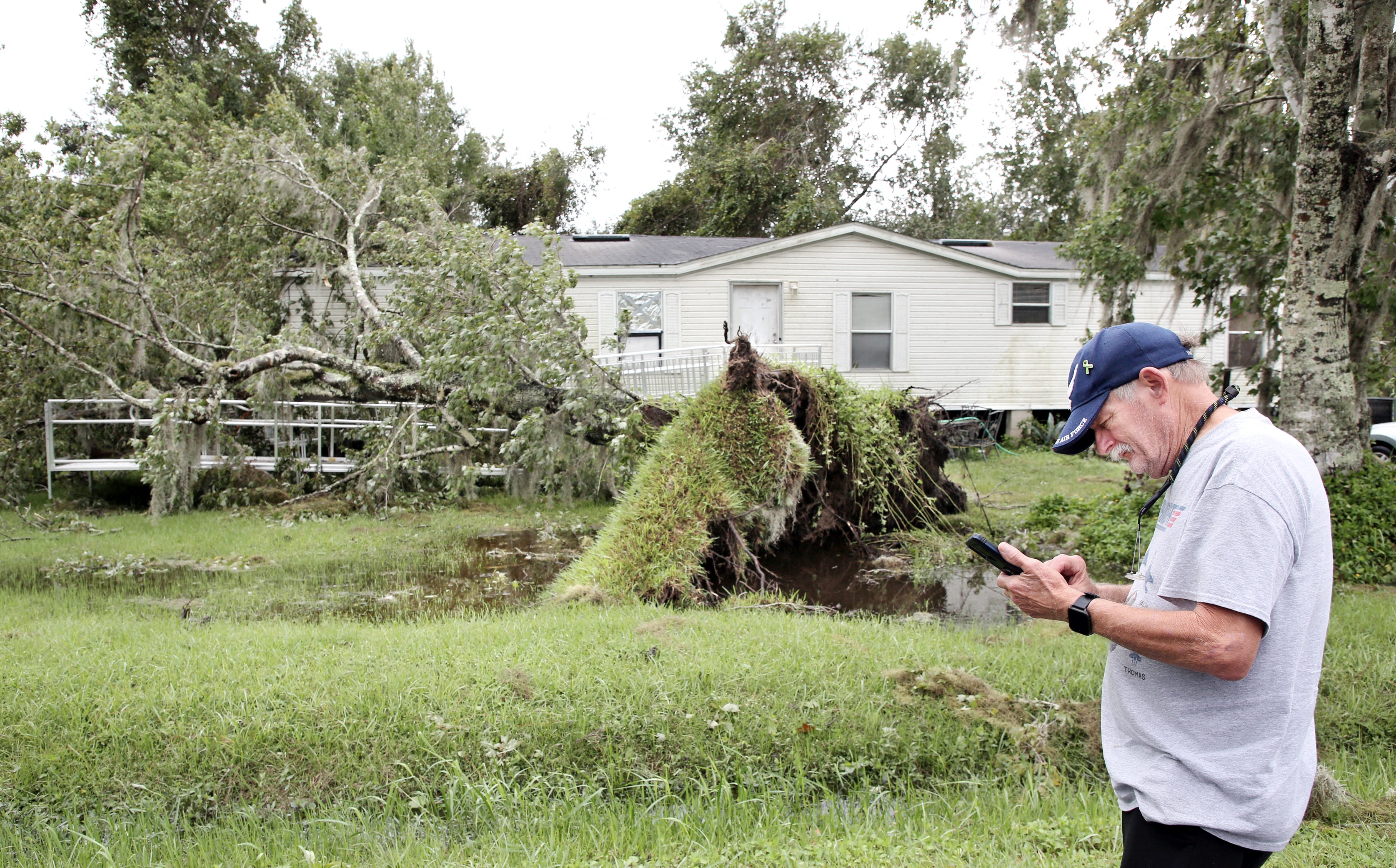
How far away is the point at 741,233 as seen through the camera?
30.7 metres

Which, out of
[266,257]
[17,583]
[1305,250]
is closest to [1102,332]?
[1305,250]

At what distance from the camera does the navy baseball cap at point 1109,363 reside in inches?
83.0

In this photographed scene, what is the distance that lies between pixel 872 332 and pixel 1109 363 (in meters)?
16.6

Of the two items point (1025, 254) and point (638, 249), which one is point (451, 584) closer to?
point (638, 249)

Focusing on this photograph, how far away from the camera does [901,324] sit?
18.5m

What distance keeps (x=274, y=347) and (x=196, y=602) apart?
202 inches

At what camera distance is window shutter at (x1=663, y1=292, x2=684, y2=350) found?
59.1ft

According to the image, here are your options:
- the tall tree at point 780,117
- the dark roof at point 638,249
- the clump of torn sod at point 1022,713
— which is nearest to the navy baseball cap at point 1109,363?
the clump of torn sod at point 1022,713

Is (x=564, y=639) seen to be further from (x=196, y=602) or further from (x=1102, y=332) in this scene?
(x=1102, y=332)

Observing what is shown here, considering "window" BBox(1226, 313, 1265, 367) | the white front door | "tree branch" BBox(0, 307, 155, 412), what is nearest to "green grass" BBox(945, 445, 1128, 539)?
"window" BBox(1226, 313, 1265, 367)

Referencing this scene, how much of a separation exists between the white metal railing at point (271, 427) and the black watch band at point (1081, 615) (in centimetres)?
988

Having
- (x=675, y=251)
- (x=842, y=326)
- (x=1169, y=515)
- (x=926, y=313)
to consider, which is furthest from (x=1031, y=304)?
(x=1169, y=515)

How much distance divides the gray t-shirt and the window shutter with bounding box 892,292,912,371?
16.9 meters

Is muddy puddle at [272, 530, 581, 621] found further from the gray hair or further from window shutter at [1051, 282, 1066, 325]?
window shutter at [1051, 282, 1066, 325]
